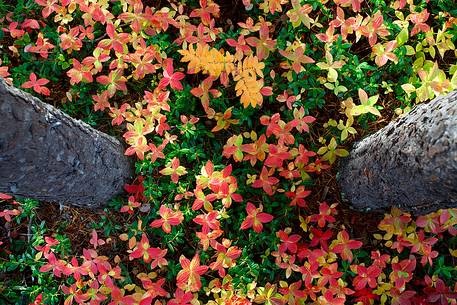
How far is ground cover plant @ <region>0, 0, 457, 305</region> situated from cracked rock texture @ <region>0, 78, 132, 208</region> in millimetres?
246

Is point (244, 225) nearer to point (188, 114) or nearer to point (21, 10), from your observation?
point (188, 114)

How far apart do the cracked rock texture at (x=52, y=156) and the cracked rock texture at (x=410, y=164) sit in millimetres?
1352

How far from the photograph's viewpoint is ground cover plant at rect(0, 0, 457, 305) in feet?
8.71

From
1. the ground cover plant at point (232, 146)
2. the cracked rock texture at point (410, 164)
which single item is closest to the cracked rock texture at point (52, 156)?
the ground cover plant at point (232, 146)

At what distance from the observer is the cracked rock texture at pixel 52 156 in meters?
1.62

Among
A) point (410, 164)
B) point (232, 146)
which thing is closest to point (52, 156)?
point (232, 146)

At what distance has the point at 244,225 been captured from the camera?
263 cm

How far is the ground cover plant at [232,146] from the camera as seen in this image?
8.71 ft

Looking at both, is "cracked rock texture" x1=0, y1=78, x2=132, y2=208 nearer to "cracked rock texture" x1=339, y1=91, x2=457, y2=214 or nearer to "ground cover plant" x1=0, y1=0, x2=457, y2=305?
"ground cover plant" x1=0, y1=0, x2=457, y2=305

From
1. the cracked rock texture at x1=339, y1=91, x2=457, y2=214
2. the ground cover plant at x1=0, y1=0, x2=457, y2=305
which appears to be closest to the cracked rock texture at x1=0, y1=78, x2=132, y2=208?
the ground cover plant at x1=0, y1=0, x2=457, y2=305

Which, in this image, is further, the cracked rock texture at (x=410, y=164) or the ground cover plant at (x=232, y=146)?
the ground cover plant at (x=232, y=146)

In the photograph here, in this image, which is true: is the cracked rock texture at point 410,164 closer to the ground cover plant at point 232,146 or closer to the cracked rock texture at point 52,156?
the ground cover plant at point 232,146

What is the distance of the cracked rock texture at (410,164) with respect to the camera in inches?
62.2

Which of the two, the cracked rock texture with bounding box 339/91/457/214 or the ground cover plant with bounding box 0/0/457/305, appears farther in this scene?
the ground cover plant with bounding box 0/0/457/305
